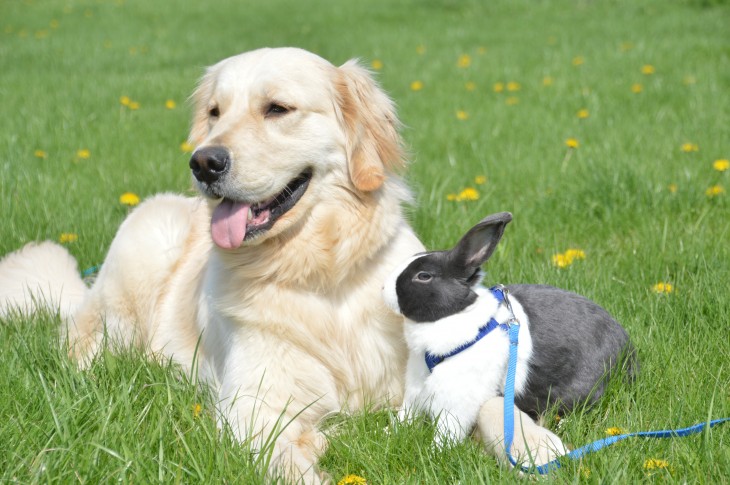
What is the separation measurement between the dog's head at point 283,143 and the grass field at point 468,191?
710mm

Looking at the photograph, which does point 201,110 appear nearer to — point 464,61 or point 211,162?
point 211,162

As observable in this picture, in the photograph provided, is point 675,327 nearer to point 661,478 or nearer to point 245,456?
point 661,478

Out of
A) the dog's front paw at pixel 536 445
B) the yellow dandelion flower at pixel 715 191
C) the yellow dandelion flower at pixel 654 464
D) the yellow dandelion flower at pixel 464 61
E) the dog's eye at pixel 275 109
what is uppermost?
the dog's eye at pixel 275 109

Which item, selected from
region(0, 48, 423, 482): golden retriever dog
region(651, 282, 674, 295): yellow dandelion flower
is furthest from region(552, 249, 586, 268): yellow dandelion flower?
region(0, 48, 423, 482): golden retriever dog

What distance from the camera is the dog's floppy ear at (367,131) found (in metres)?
2.96

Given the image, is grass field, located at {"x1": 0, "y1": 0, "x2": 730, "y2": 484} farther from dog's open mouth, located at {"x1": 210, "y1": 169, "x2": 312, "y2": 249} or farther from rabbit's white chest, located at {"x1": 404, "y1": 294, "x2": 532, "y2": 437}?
dog's open mouth, located at {"x1": 210, "y1": 169, "x2": 312, "y2": 249}

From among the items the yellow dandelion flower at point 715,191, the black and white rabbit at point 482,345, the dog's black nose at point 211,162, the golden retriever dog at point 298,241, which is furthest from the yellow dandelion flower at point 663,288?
the dog's black nose at point 211,162

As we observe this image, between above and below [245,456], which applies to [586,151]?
below

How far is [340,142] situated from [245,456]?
4.37 ft

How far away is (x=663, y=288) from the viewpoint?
3.29m

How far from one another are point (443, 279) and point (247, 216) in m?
0.80

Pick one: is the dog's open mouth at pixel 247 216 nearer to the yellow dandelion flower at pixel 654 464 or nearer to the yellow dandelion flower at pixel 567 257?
the yellow dandelion flower at pixel 567 257

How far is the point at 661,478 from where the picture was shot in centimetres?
210

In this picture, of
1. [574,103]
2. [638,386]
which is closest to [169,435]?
[638,386]
